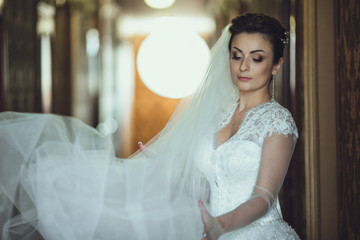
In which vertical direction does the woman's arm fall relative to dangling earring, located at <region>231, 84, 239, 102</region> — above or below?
below

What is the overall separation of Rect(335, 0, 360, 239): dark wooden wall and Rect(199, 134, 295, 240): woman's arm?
1.23ft

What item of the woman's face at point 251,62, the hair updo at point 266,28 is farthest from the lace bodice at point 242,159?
the hair updo at point 266,28

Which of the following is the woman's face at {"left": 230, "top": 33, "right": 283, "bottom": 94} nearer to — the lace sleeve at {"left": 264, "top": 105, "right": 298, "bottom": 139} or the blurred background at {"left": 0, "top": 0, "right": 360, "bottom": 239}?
the lace sleeve at {"left": 264, "top": 105, "right": 298, "bottom": 139}

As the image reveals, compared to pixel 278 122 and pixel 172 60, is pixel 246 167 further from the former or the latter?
pixel 172 60

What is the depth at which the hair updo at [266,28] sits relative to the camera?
1.68 meters

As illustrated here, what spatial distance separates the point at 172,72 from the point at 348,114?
22.4ft

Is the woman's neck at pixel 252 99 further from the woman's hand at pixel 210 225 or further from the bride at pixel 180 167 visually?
the woman's hand at pixel 210 225

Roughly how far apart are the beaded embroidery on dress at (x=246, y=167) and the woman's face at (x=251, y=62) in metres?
0.11

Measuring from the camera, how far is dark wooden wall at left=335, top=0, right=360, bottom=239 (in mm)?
1674

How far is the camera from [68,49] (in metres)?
5.61

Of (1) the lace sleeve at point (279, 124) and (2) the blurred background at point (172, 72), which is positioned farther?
(2) the blurred background at point (172, 72)

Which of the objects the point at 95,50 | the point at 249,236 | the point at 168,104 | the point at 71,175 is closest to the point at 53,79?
the point at 95,50

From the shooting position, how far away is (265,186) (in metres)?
1.45

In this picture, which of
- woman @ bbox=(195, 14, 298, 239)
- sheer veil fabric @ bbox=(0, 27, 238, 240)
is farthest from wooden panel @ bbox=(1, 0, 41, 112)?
woman @ bbox=(195, 14, 298, 239)
